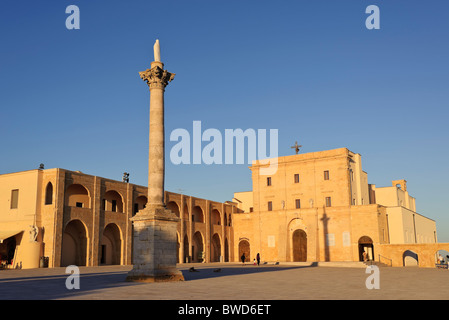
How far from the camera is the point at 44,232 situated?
3469 centimetres

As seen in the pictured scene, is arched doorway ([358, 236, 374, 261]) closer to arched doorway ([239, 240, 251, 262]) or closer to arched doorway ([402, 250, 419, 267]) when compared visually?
arched doorway ([402, 250, 419, 267])

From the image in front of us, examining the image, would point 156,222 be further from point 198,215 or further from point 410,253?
point 410,253

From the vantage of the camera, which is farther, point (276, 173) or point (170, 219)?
point (276, 173)

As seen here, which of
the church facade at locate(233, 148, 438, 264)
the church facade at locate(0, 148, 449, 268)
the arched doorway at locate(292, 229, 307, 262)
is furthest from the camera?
the arched doorway at locate(292, 229, 307, 262)

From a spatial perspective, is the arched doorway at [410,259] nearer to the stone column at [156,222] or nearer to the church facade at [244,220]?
the church facade at [244,220]

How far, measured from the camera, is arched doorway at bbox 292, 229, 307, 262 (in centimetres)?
5334

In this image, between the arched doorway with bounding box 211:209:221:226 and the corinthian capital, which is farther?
the arched doorway with bounding box 211:209:221:226

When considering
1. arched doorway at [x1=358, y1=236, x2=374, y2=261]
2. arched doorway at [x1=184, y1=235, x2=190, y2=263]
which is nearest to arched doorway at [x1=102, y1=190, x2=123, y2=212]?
arched doorway at [x1=184, y1=235, x2=190, y2=263]

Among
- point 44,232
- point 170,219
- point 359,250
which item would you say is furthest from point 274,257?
point 170,219

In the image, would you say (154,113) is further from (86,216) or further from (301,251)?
(301,251)

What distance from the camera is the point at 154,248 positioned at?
1869 cm

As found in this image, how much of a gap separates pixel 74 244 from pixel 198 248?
19358 millimetres

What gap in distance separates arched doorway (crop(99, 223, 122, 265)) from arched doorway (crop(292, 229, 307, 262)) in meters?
22.1

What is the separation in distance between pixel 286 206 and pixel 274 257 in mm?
6493
